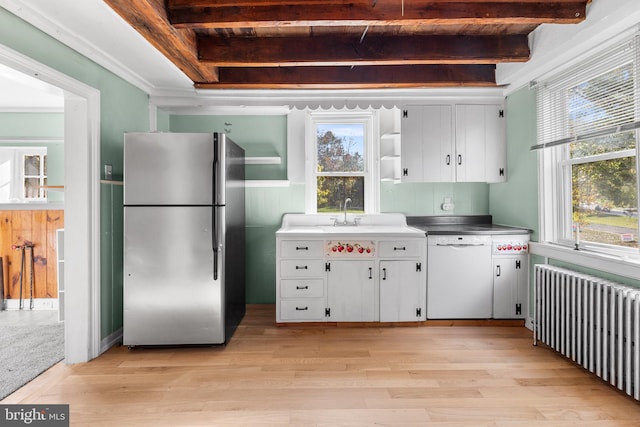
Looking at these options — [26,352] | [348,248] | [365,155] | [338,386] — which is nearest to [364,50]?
[365,155]

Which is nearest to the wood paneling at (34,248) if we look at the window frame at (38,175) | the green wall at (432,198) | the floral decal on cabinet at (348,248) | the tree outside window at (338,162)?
the window frame at (38,175)

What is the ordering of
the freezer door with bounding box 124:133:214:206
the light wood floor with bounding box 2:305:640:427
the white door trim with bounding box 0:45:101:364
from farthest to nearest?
1. the freezer door with bounding box 124:133:214:206
2. the white door trim with bounding box 0:45:101:364
3. the light wood floor with bounding box 2:305:640:427

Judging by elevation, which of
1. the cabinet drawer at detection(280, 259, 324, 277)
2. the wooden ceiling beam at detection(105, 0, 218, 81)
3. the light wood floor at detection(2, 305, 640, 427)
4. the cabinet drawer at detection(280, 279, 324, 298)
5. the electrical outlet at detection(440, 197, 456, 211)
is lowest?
the light wood floor at detection(2, 305, 640, 427)

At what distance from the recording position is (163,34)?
2.28m

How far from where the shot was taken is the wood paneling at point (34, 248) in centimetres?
384

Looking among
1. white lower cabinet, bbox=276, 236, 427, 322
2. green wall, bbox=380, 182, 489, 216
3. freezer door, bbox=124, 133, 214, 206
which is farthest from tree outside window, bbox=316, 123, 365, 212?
freezer door, bbox=124, 133, 214, 206

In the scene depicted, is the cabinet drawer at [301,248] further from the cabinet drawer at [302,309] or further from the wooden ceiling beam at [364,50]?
the wooden ceiling beam at [364,50]

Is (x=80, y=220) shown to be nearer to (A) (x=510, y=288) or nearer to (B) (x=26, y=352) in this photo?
(B) (x=26, y=352)

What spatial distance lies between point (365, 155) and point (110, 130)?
8.12ft

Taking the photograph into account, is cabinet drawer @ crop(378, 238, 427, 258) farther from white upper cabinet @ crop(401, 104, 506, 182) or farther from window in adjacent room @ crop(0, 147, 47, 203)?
window in adjacent room @ crop(0, 147, 47, 203)

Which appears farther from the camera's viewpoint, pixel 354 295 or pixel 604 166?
pixel 354 295

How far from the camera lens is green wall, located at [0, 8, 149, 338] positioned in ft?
7.78

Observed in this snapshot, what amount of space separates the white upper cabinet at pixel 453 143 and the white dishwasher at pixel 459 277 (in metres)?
0.72

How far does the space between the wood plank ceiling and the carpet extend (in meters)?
2.46
